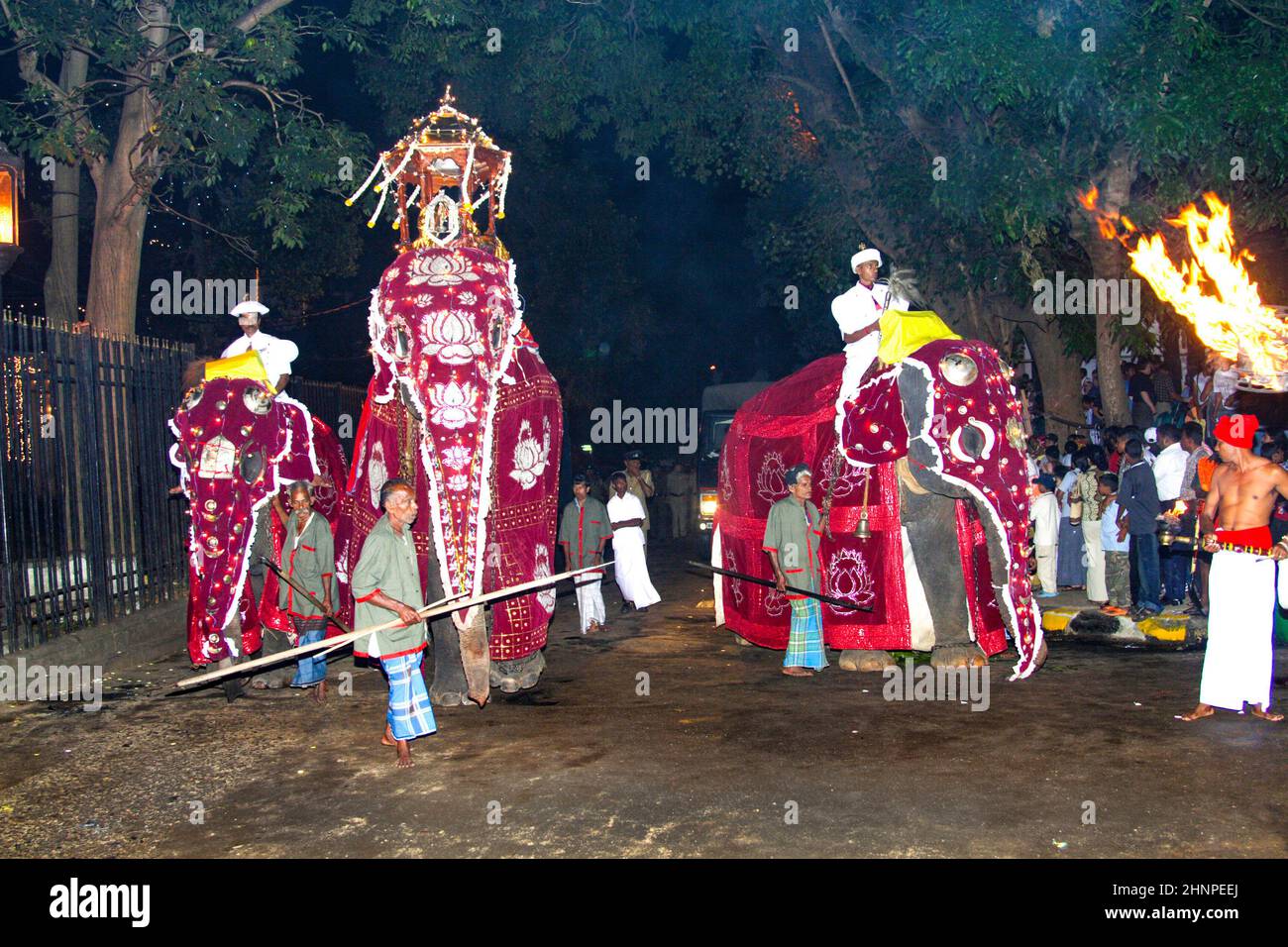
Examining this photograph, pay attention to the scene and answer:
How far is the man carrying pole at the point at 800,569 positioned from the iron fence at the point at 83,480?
534 centimetres

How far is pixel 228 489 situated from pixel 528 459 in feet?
7.18

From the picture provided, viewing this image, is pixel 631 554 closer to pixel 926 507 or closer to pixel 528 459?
pixel 926 507

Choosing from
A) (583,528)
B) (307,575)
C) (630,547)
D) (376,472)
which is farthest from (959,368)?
(630,547)

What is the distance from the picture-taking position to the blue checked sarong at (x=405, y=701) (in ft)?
21.8

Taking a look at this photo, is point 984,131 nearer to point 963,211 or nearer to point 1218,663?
point 963,211

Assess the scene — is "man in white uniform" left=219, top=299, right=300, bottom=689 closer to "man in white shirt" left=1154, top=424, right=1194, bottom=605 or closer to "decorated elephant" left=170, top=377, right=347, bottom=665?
"decorated elephant" left=170, top=377, right=347, bottom=665

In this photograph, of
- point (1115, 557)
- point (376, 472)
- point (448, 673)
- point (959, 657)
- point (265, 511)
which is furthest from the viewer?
point (1115, 557)

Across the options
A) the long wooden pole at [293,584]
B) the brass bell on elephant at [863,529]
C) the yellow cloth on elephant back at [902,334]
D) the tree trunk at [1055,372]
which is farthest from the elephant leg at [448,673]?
the tree trunk at [1055,372]

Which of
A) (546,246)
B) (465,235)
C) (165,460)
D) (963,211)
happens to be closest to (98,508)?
(165,460)

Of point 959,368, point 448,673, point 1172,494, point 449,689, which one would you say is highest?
point 959,368

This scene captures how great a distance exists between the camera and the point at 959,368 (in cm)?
825

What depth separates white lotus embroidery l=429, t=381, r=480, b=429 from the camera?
24.1 feet

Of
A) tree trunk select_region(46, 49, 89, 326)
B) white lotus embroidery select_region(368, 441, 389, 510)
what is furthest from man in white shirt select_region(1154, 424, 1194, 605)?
tree trunk select_region(46, 49, 89, 326)

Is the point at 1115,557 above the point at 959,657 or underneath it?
above
